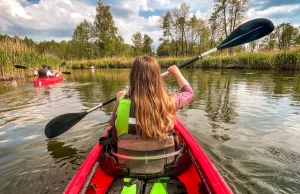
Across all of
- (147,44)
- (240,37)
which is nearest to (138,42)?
(147,44)

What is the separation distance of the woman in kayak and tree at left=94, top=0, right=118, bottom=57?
3712 cm

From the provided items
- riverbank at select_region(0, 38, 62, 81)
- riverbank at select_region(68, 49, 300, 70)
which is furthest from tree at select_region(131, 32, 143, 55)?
riverbank at select_region(0, 38, 62, 81)

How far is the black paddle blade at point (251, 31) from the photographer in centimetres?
370

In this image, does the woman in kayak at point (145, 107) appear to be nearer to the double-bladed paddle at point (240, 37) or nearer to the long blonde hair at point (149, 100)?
the long blonde hair at point (149, 100)

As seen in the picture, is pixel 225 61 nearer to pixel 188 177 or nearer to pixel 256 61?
pixel 256 61

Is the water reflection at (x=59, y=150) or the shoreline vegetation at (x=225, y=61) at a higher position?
the shoreline vegetation at (x=225, y=61)

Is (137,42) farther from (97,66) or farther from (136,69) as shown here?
(136,69)

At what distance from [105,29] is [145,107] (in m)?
39.1

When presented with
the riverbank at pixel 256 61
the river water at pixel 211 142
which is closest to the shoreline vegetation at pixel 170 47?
the riverbank at pixel 256 61

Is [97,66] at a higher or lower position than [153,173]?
higher

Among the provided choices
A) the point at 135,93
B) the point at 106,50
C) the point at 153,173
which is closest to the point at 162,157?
the point at 153,173

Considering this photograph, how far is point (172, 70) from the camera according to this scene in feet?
8.21

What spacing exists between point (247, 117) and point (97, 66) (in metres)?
26.7

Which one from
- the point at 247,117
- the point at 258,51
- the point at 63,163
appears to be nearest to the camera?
the point at 63,163
